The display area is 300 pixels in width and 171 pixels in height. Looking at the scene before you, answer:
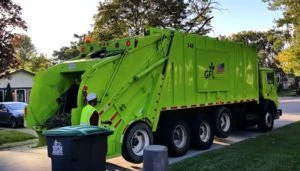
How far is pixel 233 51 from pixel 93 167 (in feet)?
28.7

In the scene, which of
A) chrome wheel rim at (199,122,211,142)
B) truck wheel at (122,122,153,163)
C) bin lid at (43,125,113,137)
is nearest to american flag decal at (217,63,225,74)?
chrome wheel rim at (199,122,211,142)

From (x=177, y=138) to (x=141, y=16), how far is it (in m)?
20.7

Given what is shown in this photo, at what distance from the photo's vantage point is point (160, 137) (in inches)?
441

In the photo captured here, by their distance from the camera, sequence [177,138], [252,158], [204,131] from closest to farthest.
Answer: [252,158], [177,138], [204,131]

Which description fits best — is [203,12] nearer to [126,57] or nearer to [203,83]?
[203,83]

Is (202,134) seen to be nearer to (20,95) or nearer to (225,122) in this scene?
(225,122)

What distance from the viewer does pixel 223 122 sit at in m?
13.9

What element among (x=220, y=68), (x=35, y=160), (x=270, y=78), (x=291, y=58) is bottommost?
(x=35, y=160)

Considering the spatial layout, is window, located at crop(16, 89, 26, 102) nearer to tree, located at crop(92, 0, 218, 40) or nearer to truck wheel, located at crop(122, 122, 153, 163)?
tree, located at crop(92, 0, 218, 40)

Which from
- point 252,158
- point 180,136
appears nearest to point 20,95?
point 180,136

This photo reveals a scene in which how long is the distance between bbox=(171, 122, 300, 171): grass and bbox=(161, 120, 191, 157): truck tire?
963 mm

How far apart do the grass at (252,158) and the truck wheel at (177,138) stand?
961mm

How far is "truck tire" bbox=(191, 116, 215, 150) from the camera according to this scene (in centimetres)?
1221

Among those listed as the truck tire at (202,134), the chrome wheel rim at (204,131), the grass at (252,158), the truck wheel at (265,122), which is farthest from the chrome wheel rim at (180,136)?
the truck wheel at (265,122)
